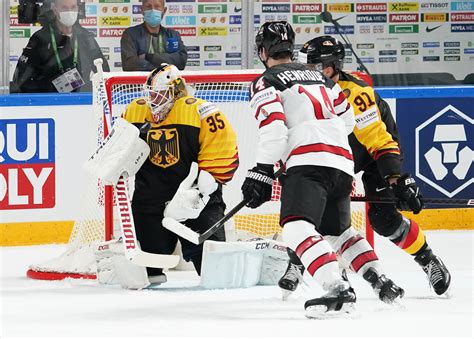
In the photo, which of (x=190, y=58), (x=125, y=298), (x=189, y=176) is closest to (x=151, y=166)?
(x=189, y=176)

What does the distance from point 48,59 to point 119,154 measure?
196cm

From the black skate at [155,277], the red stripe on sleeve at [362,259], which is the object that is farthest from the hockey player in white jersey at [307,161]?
the black skate at [155,277]

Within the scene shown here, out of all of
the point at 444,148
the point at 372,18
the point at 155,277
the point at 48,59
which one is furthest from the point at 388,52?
the point at 155,277

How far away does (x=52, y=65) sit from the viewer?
26.6ft

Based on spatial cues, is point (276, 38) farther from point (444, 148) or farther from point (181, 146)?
point (444, 148)

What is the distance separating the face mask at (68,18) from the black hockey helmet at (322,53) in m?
2.31

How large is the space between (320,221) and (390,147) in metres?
0.77

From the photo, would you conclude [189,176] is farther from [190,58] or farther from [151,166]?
[190,58]

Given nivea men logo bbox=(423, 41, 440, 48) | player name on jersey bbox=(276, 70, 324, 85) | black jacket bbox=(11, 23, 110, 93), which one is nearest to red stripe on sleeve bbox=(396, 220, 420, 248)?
player name on jersey bbox=(276, 70, 324, 85)

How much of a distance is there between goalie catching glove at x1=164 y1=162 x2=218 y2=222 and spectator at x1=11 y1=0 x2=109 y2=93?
1.99m

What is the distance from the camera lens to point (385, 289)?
18.6ft

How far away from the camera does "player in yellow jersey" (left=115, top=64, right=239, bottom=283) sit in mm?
6312

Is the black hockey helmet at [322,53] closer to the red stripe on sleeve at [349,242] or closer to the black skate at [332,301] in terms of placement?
the red stripe on sleeve at [349,242]

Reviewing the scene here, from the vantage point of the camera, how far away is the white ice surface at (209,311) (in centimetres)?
518
